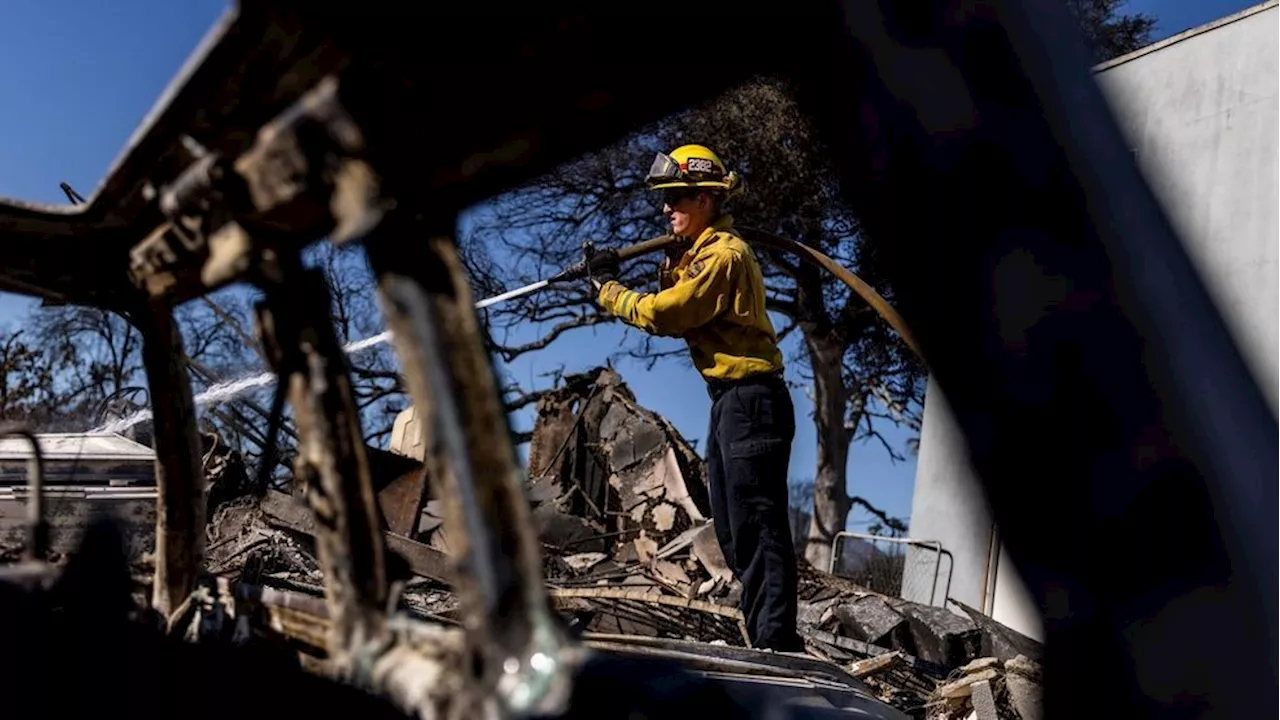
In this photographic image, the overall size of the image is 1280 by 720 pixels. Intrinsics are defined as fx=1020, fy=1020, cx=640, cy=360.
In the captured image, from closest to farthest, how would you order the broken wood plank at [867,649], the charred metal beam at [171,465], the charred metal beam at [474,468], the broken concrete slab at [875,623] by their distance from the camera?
1. the charred metal beam at [474,468]
2. the charred metal beam at [171,465]
3. the broken wood plank at [867,649]
4. the broken concrete slab at [875,623]

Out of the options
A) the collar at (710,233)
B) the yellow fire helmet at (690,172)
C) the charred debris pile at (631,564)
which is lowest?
the charred debris pile at (631,564)

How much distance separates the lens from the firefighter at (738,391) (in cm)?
396

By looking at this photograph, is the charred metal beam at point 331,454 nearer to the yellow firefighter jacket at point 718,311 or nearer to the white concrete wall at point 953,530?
the yellow firefighter jacket at point 718,311

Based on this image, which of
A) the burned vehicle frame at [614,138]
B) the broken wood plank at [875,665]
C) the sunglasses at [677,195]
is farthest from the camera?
the broken wood plank at [875,665]

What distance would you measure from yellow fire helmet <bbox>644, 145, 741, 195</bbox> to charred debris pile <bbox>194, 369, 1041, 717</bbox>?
73.8 inches

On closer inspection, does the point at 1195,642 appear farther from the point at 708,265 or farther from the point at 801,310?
the point at 801,310

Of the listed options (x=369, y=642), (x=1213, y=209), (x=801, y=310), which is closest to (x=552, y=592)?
(x=369, y=642)

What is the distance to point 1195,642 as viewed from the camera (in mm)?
3533

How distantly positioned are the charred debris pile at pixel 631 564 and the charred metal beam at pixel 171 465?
26.7 inches

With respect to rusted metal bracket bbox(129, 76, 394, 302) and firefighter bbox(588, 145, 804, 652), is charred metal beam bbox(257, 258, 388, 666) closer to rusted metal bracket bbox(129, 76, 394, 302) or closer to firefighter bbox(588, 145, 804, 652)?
rusted metal bracket bbox(129, 76, 394, 302)

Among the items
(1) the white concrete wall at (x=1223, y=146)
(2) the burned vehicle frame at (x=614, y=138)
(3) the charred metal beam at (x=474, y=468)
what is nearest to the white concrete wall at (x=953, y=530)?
(1) the white concrete wall at (x=1223, y=146)

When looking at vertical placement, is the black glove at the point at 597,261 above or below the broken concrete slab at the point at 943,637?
above

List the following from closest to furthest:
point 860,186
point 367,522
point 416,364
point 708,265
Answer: point 416,364, point 367,522, point 860,186, point 708,265

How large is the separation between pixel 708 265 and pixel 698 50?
274 centimetres
